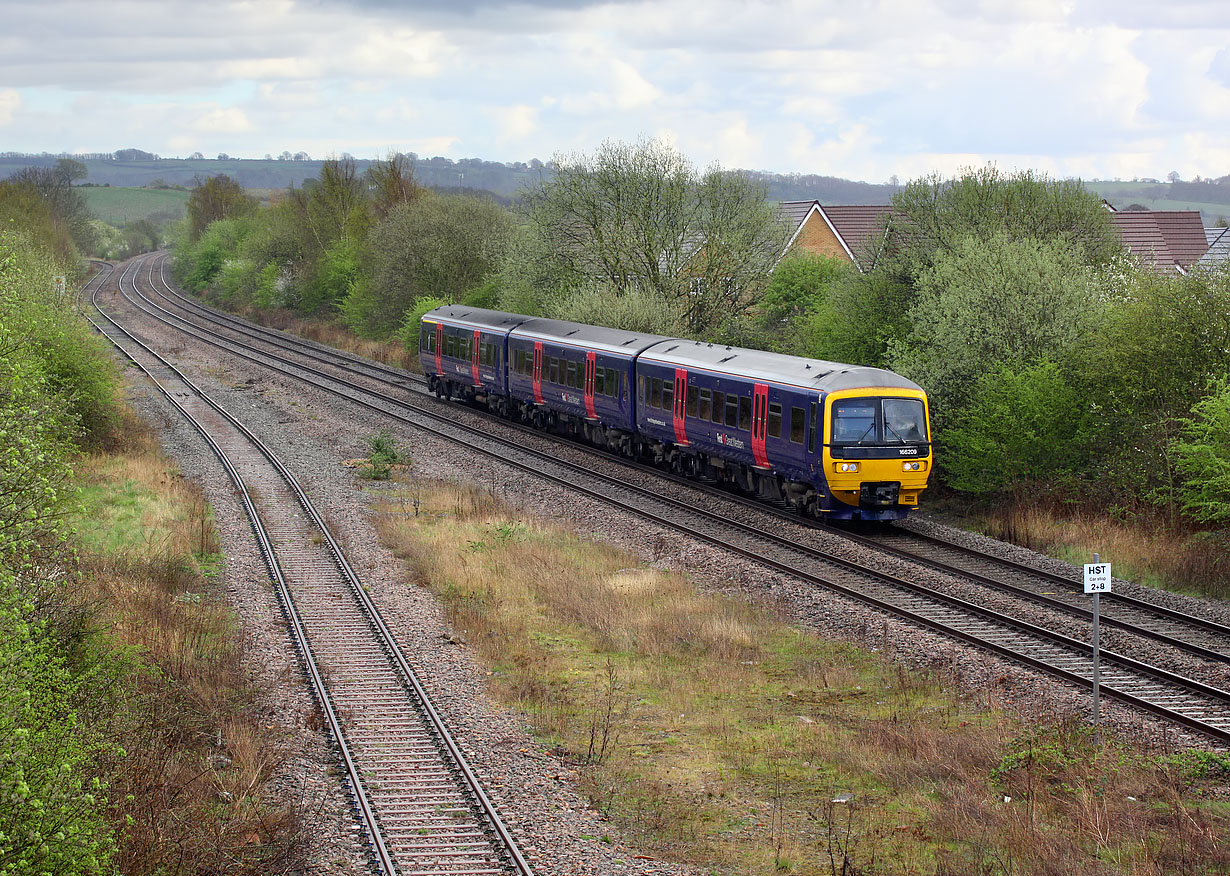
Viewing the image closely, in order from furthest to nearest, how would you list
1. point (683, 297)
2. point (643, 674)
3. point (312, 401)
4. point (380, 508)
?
point (683, 297) → point (312, 401) → point (380, 508) → point (643, 674)

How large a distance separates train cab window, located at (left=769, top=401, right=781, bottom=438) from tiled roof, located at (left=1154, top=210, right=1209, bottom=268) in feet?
131

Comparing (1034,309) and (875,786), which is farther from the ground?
(1034,309)

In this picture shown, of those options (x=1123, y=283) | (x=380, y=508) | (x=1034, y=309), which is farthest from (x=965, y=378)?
(x=380, y=508)

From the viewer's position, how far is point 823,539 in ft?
72.2

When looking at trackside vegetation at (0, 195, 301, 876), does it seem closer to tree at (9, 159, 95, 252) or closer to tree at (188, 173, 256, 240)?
tree at (9, 159, 95, 252)

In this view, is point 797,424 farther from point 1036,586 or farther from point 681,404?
point 1036,586

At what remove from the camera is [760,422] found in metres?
24.2

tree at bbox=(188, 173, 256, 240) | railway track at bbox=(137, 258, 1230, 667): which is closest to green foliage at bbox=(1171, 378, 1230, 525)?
railway track at bbox=(137, 258, 1230, 667)

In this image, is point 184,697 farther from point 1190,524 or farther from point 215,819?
point 1190,524

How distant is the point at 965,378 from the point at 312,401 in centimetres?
2317

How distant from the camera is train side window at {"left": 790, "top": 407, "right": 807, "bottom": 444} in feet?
74.1

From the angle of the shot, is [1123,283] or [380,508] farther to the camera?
[1123,283]

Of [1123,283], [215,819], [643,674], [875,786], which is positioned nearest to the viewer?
[215,819]

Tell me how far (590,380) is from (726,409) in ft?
23.1
